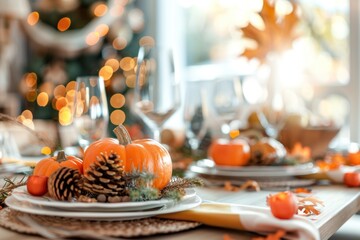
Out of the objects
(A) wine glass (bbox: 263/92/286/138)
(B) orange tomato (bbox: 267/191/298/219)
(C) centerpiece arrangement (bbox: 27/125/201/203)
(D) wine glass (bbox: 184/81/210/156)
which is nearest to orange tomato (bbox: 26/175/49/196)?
(C) centerpiece arrangement (bbox: 27/125/201/203)

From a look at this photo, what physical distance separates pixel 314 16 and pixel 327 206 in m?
2.54

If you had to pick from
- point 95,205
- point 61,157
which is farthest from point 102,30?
point 95,205

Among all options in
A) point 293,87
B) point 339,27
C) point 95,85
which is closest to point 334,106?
point 293,87

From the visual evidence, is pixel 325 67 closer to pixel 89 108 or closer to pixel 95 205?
pixel 89 108

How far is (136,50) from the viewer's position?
13.6ft

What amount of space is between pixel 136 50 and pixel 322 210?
3.54 m

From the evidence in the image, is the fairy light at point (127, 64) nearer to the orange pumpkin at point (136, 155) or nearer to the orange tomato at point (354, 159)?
the orange tomato at point (354, 159)

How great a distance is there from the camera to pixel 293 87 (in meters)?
3.19

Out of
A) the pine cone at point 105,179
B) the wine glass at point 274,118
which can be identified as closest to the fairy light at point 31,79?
the wine glass at point 274,118

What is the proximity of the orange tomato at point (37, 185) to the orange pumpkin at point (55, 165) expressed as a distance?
27 millimetres

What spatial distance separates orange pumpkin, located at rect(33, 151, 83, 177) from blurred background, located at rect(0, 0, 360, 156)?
248cm

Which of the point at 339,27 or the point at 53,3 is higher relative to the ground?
the point at 53,3

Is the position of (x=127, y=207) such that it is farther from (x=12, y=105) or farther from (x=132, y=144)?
(x=12, y=105)

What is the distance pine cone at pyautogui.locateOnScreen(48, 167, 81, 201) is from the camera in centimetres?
60
